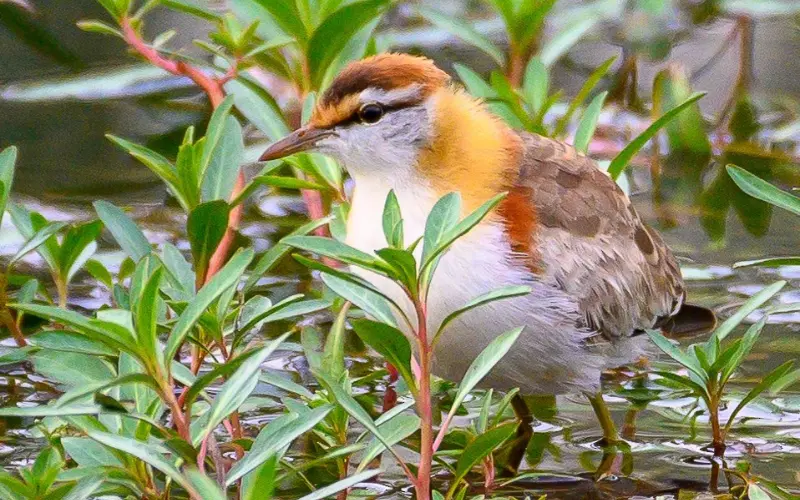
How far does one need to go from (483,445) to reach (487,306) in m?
0.80

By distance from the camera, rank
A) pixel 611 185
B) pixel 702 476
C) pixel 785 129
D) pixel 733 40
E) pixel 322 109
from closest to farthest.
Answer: pixel 702 476
pixel 322 109
pixel 611 185
pixel 785 129
pixel 733 40

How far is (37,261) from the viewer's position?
6711 mm

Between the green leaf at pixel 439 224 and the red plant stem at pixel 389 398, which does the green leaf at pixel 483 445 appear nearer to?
the green leaf at pixel 439 224

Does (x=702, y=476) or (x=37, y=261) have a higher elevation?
(x=37, y=261)

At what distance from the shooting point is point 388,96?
524 centimetres

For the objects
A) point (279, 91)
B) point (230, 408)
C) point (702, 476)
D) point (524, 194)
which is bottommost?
point (702, 476)

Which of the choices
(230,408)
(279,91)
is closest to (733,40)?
(279,91)

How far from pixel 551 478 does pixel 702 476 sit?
1.70 ft

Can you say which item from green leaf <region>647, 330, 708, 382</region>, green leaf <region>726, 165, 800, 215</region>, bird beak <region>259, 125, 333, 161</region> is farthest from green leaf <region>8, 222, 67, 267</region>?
green leaf <region>726, 165, 800, 215</region>

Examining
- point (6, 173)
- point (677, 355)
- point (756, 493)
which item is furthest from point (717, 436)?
point (6, 173)

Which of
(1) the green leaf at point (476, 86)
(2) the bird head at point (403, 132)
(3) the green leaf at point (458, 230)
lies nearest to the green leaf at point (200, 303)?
(3) the green leaf at point (458, 230)

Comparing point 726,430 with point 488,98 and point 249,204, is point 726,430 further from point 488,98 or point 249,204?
point 249,204

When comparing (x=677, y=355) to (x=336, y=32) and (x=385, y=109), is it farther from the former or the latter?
(x=336, y=32)

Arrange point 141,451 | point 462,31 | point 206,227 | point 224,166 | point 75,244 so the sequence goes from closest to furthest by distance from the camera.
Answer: point 141,451 < point 206,227 < point 224,166 < point 75,244 < point 462,31
